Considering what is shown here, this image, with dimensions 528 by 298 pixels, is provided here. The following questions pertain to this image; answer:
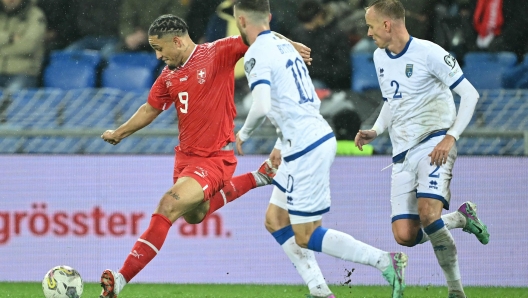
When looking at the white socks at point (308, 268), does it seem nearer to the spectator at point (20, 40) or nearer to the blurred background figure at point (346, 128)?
the blurred background figure at point (346, 128)

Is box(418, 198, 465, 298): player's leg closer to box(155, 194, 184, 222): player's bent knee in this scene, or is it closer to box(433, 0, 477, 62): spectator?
box(155, 194, 184, 222): player's bent knee

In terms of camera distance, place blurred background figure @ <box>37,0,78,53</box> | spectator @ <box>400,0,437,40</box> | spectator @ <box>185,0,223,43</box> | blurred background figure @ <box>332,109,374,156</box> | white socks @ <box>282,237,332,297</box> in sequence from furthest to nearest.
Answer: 1. blurred background figure @ <box>37,0,78,53</box>
2. spectator @ <box>185,0,223,43</box>
3. spectator @ <box>400,0,437,40</box>
4. blurred background figure @ <box>332,109,374,156</box>
5. white socks @ <box>282,237,332,297</box>

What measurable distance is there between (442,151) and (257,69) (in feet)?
4.58

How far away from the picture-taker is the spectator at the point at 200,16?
968 centimetres

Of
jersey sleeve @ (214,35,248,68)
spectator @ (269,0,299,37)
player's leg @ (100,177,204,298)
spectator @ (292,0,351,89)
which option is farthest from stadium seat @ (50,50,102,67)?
player's leg @ (100,177,204,298)

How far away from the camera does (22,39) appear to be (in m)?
9.76

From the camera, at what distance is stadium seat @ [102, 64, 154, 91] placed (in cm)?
959

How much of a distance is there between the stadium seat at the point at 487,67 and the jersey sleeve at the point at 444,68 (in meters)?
3.41

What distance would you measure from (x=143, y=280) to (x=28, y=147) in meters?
1.73

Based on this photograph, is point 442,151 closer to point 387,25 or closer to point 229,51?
point 387,25

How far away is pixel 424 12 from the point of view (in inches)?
374

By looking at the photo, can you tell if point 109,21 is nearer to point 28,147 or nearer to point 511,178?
point 28,147

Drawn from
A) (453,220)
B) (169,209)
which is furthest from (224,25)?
(453,220)

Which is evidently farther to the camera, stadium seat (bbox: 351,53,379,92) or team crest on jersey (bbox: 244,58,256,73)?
stadium seat (bbox: 351,53,379,92)
